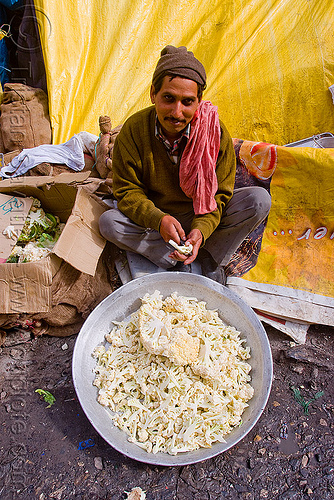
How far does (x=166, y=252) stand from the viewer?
7.27 feet

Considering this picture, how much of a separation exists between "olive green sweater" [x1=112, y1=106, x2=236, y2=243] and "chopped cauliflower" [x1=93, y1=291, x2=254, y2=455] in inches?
23.6

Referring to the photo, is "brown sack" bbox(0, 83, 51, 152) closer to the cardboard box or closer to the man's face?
the cardboard box

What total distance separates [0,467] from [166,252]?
151cm

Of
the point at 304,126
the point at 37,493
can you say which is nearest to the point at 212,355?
the point at 37,493

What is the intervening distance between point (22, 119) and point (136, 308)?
7.41 ft

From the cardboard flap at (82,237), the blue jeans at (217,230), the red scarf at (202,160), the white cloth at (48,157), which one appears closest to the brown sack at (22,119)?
the white cloth at (48,157)

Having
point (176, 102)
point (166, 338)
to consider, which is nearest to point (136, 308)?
point (166, 338)

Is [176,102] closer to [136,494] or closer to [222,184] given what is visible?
[222,184]

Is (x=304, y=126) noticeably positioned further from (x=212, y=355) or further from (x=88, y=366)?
(x=88, y=366)

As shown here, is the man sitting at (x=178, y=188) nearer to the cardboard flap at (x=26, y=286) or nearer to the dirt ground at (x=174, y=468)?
the cardboard flap at (x=26, y=286)

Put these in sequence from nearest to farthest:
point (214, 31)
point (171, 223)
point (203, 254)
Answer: point (171, 223), point (203, 254), point (214, 31)

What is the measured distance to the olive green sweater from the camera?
197 centimetres

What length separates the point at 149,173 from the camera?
2.08 meters

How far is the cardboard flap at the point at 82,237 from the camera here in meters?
1.87
